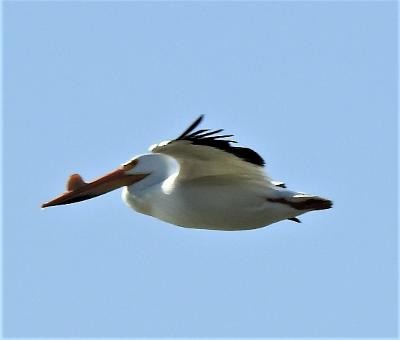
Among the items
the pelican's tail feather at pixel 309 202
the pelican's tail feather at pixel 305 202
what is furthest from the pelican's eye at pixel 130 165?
the pelican's tail feather at pixel 309 202

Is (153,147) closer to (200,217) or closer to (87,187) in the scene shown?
(200,217)

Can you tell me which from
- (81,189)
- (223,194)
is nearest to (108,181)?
(81,189)

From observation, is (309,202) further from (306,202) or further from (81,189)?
(81,189)

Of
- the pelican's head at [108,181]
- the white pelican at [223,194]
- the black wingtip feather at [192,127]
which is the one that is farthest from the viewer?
the pelican's head at [108,181]

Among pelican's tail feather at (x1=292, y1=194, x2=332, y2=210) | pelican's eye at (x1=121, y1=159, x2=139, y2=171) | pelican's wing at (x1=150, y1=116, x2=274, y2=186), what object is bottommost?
pelican's tail feather at (x1=292, y1=194, x2=332, y2=210)

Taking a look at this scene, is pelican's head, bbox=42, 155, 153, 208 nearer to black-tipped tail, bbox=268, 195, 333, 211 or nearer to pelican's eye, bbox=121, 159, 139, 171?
pelican's eye, bbox=121, 159, 139, 171

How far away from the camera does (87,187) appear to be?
17594mm

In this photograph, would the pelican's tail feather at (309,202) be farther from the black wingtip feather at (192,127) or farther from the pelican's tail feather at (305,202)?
the black wingtip feather at (192,127)

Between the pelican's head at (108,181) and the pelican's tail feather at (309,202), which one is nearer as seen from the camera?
the pelican's tail feather at (309,202)

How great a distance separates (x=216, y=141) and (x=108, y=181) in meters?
2.07

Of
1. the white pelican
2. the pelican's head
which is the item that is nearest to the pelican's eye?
the pelican's head

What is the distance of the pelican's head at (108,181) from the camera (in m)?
17.1

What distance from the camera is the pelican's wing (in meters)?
15.6

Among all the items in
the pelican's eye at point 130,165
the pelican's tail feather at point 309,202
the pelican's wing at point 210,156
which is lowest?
the pelican's tail feather at point 309,202
